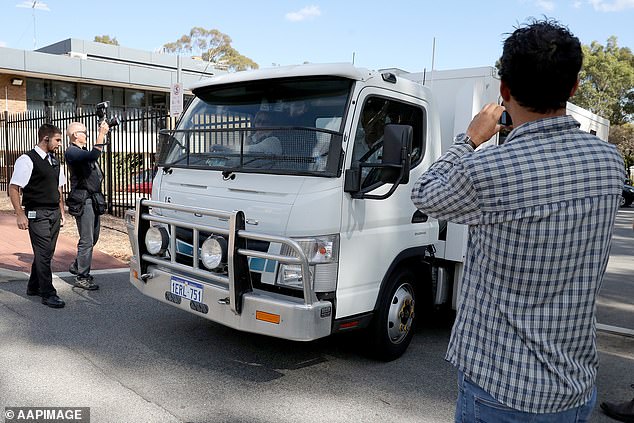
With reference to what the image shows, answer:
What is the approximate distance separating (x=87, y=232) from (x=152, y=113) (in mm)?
6515

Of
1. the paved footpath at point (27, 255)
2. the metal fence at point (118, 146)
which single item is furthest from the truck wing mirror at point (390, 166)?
the metal fence at point (118, 146)

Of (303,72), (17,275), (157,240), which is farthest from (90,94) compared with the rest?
(303,72)

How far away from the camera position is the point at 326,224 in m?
3.91

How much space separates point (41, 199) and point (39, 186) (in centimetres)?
14

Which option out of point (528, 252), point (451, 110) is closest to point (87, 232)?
point (451, 110)

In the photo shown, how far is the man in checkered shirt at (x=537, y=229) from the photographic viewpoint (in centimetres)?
153

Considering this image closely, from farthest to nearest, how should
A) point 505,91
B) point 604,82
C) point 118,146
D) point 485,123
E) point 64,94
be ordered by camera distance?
1. point 604,82
2. point 64,94
3. point 118,146
4. point 485,123
5. point 505,91

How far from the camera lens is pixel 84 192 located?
655cm

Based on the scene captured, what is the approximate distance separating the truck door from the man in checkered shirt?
239 centimetres

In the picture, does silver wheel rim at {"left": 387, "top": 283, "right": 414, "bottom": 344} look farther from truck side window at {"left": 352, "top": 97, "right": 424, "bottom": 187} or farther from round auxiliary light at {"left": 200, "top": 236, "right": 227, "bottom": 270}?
round auxiliary light at {"left": 200, "top": 236, "right": 227, "bottom": 270}

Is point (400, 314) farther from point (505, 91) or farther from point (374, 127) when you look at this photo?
point (505, 91)

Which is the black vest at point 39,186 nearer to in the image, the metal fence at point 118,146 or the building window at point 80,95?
the metal fence at point 118,146

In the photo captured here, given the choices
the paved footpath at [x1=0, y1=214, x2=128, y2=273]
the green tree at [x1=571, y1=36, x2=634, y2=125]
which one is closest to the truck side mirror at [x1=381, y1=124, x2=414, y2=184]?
the paved footpath at [x1=0, y1=214, x2=128, y2=273]

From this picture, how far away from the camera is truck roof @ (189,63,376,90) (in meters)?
4.20
